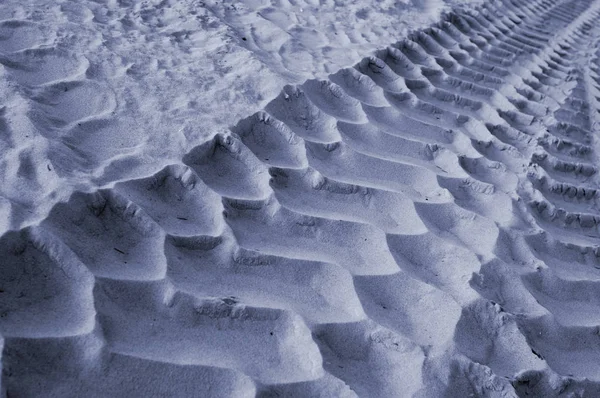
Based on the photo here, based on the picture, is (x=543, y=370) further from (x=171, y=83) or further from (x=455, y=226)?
(x=171, y=83)

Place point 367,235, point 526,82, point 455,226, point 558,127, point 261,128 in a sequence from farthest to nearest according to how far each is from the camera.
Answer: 1. point 526,82
2. point 558,127
3. point 261,128
4. point 455,226
5. point 367,235

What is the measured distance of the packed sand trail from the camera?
1339 mm

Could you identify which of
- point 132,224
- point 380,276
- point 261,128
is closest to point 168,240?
point 132,224

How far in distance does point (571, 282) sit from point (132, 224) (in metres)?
1.46

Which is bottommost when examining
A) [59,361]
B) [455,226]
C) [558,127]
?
[59,361]

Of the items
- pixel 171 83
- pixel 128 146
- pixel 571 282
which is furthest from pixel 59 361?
pixel 571 282

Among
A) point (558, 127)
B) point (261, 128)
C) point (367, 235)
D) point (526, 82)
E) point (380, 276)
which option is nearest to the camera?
point (380, 276)

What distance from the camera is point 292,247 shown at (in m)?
1.75

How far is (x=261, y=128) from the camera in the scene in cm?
225

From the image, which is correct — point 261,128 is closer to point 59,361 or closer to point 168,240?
point 168,240

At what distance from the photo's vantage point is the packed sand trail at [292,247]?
1.34 metres

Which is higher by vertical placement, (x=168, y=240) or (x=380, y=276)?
(x=380, y=276)

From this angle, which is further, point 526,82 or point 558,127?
point 526,82

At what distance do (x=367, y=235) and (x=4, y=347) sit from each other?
3.63ft
